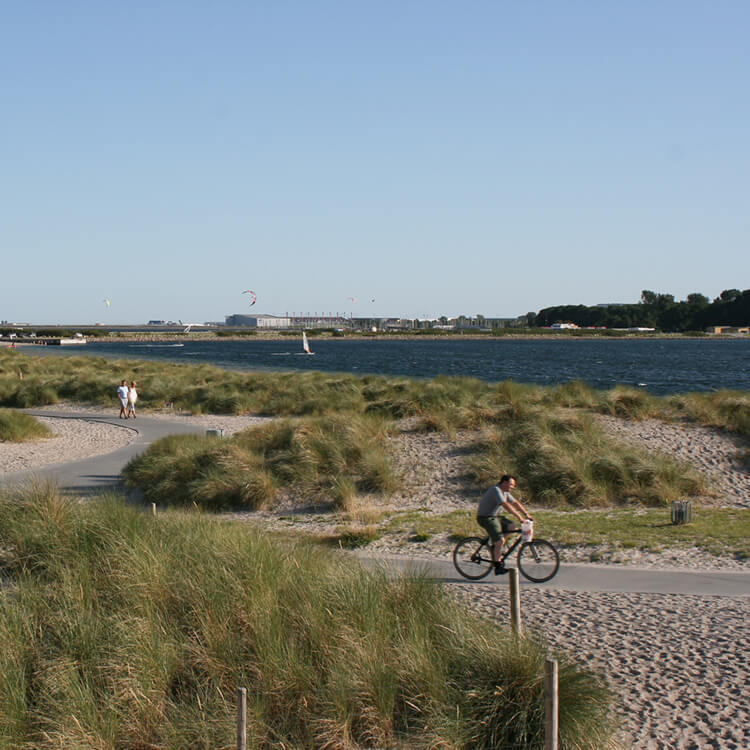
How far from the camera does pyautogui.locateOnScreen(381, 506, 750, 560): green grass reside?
13.5 metres

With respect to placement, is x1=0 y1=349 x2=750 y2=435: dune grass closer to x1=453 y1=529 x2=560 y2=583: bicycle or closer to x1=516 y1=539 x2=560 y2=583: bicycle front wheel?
x1=516 y1=539 x2=560 y2=583: bicycle front wheel

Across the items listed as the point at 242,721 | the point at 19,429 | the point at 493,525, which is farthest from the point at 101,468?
the point at 242,721

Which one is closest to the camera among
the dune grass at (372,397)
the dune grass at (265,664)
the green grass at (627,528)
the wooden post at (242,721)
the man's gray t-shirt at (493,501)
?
the wooden post at (242,721)

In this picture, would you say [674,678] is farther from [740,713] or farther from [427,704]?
[427,704]

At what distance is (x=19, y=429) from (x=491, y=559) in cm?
1960

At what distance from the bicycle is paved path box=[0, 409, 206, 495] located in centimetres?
649

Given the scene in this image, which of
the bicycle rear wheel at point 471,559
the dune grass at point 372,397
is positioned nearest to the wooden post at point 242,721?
the bicycle rear wheel at point 471,559

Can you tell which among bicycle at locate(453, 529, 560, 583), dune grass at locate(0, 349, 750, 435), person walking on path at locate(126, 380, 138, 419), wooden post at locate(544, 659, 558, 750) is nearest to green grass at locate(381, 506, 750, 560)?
bicycle at locate(453, 529, 560, 583)

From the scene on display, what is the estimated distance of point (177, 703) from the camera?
→ 680 cm

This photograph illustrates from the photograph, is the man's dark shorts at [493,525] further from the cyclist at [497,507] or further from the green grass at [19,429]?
the green grass at [19,429]

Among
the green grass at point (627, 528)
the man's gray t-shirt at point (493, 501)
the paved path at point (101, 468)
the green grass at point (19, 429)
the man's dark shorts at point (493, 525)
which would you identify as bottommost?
the green grass at point (627, 528)

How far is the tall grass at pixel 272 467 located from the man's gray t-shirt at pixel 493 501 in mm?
6262

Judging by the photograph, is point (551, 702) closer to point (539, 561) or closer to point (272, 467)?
point (539, 561)

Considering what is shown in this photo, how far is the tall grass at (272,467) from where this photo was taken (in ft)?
59.4
